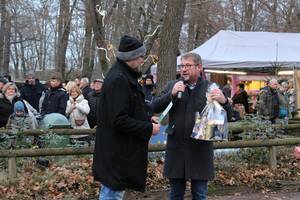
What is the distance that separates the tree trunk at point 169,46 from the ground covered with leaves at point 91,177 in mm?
2459

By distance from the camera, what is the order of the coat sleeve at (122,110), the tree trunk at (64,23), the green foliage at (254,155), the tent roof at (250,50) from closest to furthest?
the coat sleeve at (122,110) → the green foliage at (254,155) → the tent roof at (250,50) → the tree trunk at (64,23)

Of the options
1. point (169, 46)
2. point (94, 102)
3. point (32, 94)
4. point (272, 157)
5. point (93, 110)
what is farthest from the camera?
point (32, 94)

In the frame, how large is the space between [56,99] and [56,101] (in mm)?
35

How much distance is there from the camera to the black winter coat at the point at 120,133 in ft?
13.0

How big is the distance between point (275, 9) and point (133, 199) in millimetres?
27093

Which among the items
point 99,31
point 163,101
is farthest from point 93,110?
point 99,31

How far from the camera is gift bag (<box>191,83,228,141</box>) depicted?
4.73 metres

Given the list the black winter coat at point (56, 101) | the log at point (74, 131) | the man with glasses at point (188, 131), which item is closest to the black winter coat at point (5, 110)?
the black winter coat at point (56, 101)

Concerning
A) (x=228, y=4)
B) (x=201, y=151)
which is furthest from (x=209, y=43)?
(x=228, y=4)

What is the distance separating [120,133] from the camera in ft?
13.1

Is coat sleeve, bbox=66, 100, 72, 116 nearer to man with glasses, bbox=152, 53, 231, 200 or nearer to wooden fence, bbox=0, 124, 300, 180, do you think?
wooden fence, bbox=0, 124, 300, 180

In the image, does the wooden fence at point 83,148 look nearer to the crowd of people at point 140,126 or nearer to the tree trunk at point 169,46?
the crowd of people at point 140,126

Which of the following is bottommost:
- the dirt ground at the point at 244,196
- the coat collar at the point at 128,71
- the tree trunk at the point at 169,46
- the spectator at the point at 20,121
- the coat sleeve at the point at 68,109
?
the dirt ground at the point at 244,196

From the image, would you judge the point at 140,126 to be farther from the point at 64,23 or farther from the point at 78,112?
the point at 64,23
